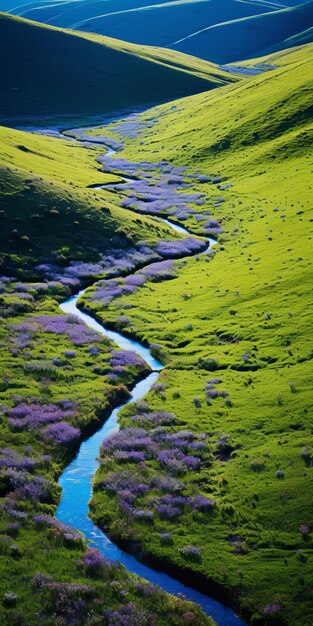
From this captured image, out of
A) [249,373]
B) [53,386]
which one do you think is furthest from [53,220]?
[249,373]

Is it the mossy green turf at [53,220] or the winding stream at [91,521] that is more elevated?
the mossy green turf at [53,220]

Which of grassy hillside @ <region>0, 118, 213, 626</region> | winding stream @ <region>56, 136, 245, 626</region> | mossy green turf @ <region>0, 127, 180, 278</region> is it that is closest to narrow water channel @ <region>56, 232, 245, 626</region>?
winding stream @ <region>56, 136, 245, 626</region>

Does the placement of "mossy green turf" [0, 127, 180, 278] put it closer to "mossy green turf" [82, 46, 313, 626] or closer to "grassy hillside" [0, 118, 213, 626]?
"grassy hillside" [0, 118, 213, 626]

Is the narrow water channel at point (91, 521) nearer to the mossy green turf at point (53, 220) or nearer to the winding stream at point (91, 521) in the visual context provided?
the winding stream at point (91, 521)

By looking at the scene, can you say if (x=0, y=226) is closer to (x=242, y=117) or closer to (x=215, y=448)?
(x=215, y=448)

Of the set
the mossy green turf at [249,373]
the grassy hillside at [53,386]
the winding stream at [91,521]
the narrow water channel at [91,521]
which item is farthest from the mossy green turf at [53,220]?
the narrow water channel at [91,521]

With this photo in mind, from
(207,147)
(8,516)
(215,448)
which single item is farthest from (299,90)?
(8,516)
